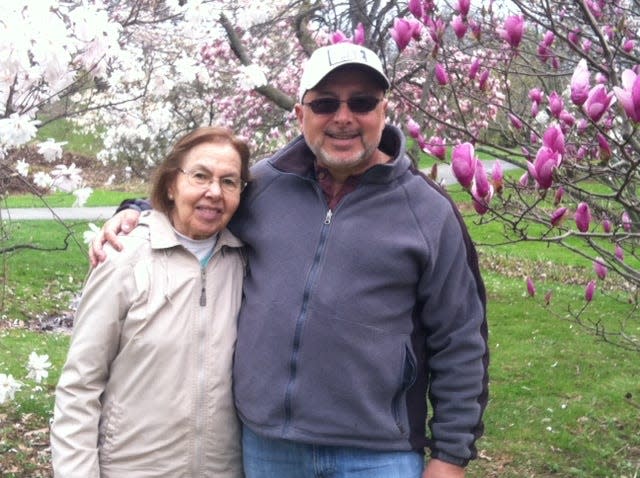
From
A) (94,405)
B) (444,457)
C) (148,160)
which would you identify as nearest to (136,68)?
(94,405)

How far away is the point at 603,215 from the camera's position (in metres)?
4.02

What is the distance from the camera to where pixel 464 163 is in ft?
7.76

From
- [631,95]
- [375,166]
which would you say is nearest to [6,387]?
[375,166]

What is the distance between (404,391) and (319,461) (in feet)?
0.98

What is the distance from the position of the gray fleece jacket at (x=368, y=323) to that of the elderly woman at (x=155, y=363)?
87 millimetres

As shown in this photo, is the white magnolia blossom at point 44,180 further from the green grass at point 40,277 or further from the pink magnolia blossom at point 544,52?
the green grass at point 40,277

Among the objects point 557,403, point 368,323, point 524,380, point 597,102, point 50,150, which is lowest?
point 557,403

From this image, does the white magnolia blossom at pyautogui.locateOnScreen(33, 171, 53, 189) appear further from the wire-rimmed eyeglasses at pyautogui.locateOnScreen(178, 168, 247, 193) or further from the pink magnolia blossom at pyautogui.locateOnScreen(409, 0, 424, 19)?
the wire-rimmed eyeglasses at pyautogui.locateOnScreen(178, 168, 247, 193)

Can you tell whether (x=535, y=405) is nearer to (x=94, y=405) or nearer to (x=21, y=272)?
(x=94, y=405)

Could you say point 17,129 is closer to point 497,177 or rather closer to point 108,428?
point 108,428

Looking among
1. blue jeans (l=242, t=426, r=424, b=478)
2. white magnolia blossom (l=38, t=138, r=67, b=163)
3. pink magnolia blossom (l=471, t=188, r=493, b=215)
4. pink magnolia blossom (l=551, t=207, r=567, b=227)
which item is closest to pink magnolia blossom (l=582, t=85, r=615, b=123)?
pink magnolia blossom (l=551, t=207, r=567, b=227)

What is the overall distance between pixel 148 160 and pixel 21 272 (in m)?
2.35

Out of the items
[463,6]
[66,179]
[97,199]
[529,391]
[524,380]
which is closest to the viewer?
[463,6]

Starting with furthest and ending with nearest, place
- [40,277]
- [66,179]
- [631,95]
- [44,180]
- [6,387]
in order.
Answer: [40,277], [44,180], [66,179], [6,387], [631,95]
